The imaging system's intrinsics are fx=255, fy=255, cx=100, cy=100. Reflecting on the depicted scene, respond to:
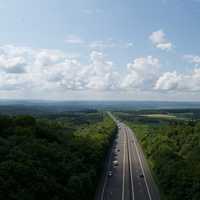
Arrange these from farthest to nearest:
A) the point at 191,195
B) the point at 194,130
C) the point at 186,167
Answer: the point at 194,130
the point at 186,167
the point at 191,195

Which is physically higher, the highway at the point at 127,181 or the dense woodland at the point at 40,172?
the dense woodland at the point at 40,172

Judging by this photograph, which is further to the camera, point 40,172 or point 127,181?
point 127,181

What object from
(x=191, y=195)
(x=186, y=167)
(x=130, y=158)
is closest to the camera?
(x=191, y=195)

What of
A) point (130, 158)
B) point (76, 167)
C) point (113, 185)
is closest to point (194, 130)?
point (130, 158)

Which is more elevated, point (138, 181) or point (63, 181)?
point (63, 181)

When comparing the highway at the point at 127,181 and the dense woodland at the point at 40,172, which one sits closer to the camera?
the dense woodland at the point at 40,172

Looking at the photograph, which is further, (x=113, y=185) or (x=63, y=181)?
→ (x=113, y=185)

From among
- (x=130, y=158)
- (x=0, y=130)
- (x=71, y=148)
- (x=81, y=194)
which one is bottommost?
(x=130, y=158)

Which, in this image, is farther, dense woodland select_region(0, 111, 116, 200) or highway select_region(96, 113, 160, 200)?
highway select_region(96, 113, 160, 200)

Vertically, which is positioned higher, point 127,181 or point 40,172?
point 40,172

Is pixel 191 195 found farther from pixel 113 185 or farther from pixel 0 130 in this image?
pixel 0 130

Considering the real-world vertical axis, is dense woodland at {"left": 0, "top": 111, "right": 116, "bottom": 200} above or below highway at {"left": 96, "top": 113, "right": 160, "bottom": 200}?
above
